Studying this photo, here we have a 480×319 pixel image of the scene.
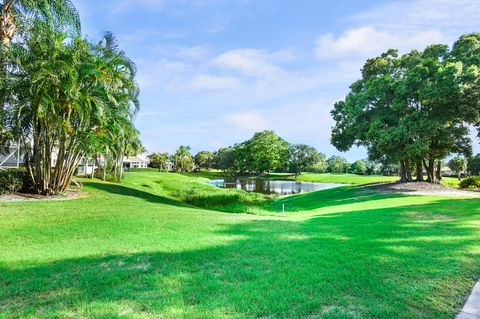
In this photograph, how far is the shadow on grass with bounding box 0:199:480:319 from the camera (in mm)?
3561

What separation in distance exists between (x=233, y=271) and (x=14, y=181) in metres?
15.9

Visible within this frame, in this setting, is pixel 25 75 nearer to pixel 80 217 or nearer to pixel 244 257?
pixel 80 217

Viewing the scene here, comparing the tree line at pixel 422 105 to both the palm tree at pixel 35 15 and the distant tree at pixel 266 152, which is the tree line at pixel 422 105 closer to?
the palm tree at pixel 35 15

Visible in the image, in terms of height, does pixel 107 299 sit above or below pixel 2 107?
below

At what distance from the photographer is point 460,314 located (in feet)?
11.8

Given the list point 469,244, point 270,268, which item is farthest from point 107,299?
point 469,244

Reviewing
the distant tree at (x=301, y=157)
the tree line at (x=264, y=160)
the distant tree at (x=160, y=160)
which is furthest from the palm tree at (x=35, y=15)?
the distant tree at (x=160, y=160)

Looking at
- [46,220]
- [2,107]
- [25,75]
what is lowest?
[46,220]

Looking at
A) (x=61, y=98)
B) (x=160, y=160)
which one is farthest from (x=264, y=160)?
(x=61, y=98)

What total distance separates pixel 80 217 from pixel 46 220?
3.22ft

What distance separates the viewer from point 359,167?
4070 inches

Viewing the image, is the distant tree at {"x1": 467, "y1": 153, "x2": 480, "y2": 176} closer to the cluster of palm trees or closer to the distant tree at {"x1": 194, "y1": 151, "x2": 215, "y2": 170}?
the cluster of palm trees

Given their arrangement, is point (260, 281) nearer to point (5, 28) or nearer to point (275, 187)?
point (5, 28)

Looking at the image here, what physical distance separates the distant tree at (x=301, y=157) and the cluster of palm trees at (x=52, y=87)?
236 feet
